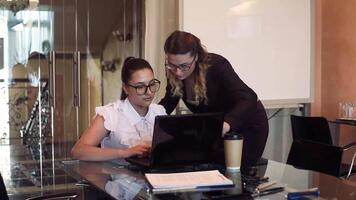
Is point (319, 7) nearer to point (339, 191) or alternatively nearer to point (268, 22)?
point (268, 22)

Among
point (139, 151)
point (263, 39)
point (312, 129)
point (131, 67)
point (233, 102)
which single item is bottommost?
point (312, 129)

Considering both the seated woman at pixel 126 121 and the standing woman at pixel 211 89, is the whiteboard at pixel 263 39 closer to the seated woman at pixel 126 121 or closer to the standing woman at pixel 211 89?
the standing woman at pixel 211 89

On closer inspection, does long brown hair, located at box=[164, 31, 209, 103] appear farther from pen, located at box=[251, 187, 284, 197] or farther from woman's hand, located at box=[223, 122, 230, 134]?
pen, located at box=[251, 187, 284, 197]

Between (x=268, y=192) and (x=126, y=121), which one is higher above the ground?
(x=126, y=121)

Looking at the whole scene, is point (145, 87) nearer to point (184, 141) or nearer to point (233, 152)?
point (184, 141)

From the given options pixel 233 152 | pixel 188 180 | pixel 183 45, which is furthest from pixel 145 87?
Result: pixel 188 180

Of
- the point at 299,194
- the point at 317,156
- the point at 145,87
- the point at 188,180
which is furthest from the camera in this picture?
the point at 317,156

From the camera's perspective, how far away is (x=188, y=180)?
5.28ft

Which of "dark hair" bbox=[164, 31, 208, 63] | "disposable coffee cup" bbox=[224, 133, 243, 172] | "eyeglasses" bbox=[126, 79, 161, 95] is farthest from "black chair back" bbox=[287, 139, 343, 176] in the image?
"eyeglasses" bbox=[126, 79, 161, 95]

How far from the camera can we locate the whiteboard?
13.2 feet

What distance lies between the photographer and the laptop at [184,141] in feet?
6.02

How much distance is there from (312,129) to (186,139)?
2032mm

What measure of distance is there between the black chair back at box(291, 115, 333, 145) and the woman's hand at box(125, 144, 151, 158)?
191 centimetres

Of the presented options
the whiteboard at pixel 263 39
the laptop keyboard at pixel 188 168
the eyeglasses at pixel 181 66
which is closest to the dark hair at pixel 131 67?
the eyeglasses at pixel 181 66
